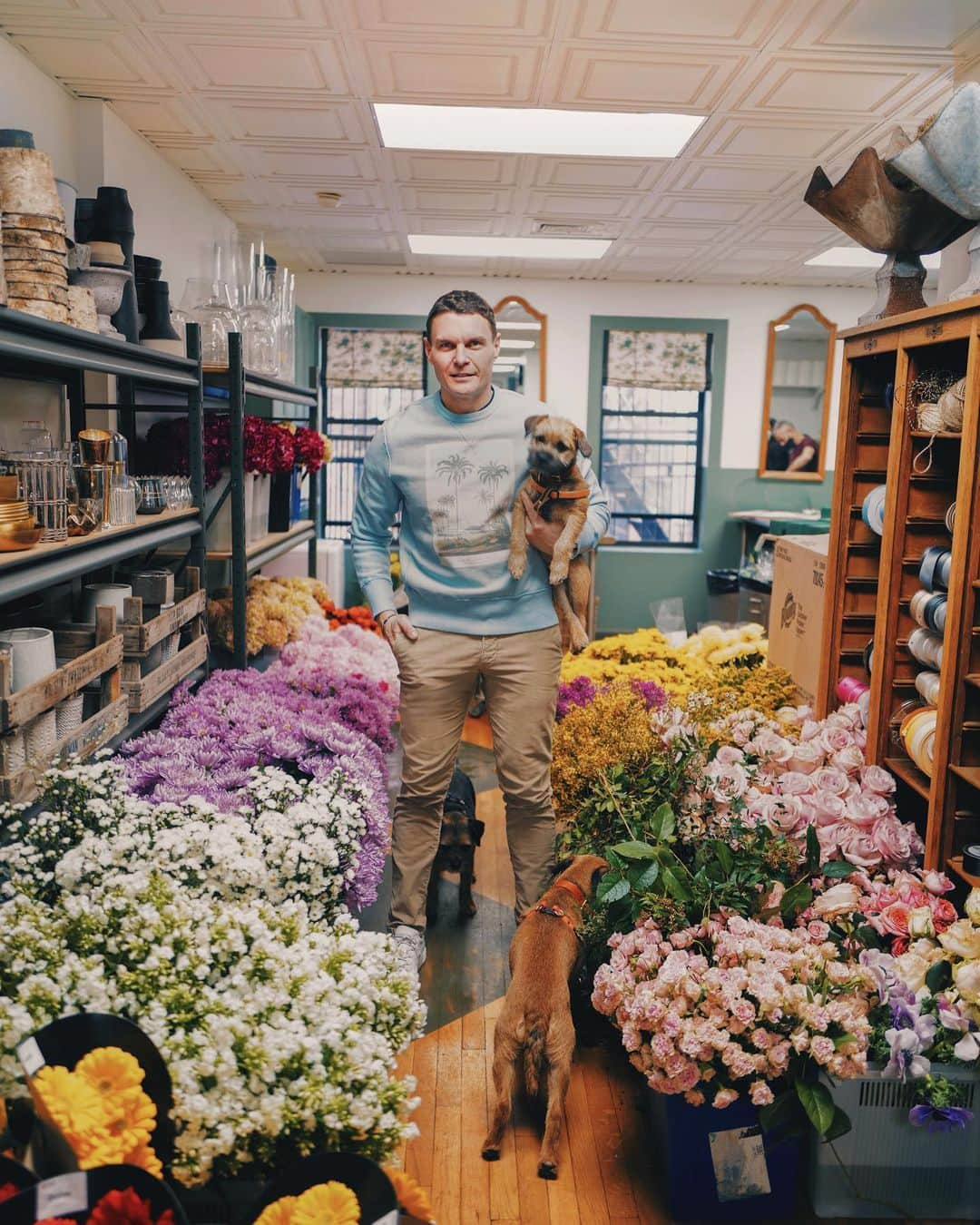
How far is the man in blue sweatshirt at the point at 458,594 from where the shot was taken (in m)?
2.75

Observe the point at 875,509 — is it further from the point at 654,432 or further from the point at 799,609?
the point at 654,432

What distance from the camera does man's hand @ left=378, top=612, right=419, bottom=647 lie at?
2.78 meters

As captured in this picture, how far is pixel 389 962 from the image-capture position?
Result: 1.65 meters

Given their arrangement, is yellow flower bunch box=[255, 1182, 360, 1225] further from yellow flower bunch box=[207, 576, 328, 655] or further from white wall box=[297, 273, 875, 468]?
white wall box=[297, 273, 875, 468]

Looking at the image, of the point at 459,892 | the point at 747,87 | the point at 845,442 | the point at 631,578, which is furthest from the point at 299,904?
the point at 631,578

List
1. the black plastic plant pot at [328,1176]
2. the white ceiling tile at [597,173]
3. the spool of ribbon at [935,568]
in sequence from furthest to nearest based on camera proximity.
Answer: the white ceiling tile at [597,173] < the spool of ribbon at [935,568] < the black plastic plant pot at [328,1176]

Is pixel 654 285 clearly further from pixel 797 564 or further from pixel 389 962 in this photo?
pixel 389 962

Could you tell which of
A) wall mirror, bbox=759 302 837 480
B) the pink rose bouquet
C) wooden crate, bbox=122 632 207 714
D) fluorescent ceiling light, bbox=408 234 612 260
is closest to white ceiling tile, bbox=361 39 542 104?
wooden crate, bbox=122 632 207 714

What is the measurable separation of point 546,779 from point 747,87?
2.67 m

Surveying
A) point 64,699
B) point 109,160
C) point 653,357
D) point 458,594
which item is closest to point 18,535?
point 64,699

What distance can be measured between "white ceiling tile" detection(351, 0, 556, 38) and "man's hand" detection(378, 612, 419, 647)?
187cm

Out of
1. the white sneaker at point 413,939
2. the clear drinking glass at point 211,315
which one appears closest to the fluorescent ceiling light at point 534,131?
the clear drinking glass at point 211,315

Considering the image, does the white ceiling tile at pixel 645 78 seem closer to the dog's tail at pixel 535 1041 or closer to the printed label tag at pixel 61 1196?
the dog's tail at pixel 535 1041

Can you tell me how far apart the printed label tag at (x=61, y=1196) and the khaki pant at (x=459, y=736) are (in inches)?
70.2
